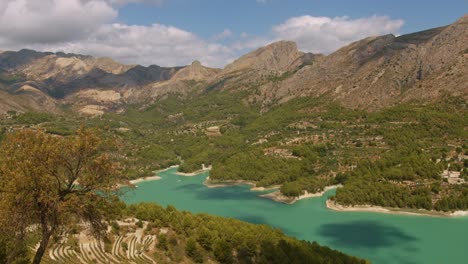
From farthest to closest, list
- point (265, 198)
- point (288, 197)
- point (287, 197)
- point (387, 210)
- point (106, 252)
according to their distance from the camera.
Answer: point (265, 198), point (287, 197), point (288, 197), point (387, 210), point (106, 252)

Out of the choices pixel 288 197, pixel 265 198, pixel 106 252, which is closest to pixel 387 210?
pixel 288 197

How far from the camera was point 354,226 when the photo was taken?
331ft

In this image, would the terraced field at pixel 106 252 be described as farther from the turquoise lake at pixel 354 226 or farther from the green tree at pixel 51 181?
the green tree at pixel 51 181

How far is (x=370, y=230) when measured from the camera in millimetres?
96562

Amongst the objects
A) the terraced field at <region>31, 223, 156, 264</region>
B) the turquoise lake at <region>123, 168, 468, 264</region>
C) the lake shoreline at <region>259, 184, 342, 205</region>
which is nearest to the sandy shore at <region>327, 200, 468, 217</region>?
the turquoise lake at <region>123, 168, 468, 264</region>

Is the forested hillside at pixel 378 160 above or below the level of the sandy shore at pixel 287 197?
above

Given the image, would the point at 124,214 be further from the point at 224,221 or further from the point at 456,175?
the point at 456,175

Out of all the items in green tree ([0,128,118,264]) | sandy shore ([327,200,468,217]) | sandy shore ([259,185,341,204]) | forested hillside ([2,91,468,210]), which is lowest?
sandy shore ([259,185,341,204])

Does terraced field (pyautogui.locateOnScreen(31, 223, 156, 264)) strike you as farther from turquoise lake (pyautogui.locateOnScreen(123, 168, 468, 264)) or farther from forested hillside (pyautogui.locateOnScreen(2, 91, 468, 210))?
forested hillside (pyautogui.locateOnScreen(2, 91, 468, 210))

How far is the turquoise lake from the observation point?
80.6 m

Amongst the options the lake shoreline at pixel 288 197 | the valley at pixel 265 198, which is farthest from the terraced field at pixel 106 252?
the lake shoreline at pixel 288 197

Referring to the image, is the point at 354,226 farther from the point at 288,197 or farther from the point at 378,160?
the point at 378,160

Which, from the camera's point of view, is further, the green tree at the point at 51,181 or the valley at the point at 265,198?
the valley at the point at 265,198

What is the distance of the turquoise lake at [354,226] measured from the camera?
80562mm
